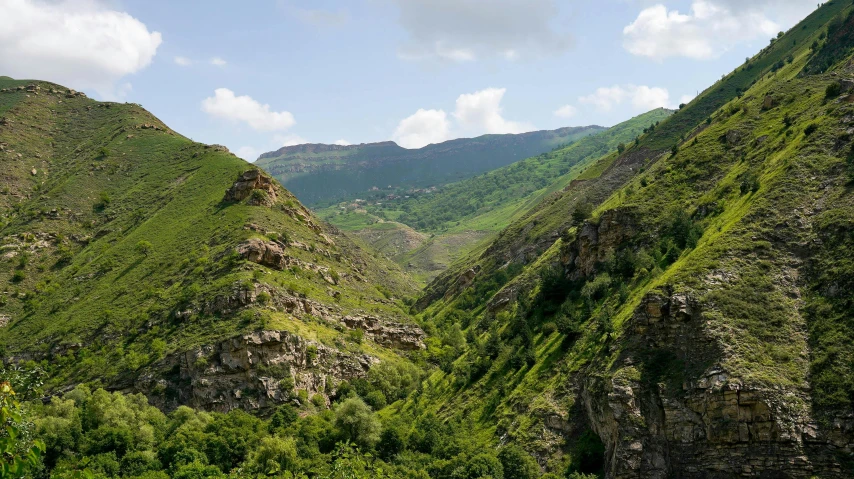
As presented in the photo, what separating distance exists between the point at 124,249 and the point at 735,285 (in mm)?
121481

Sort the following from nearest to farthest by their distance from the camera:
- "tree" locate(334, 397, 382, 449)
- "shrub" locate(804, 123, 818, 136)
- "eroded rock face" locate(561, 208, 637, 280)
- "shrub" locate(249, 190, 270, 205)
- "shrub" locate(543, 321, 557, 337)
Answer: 1. "shrub" locate(804, 123, 818, 136)
2. "tree" locate(334, 397, 382, 449)
3. "shrub" locate(543, 321, 557, 337)
4. "eroded rock face" locate(561, 208, 637, 280)
5. "shrub" locate(249, 190, 270, 205)

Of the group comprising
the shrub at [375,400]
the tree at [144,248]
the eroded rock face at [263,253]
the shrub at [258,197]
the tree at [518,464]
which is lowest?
the shrub at [375,400]

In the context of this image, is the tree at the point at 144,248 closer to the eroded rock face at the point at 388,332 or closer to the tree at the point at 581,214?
the eroded rock face at the point at 388,332

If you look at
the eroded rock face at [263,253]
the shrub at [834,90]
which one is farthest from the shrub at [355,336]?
the shrub at [834,90]

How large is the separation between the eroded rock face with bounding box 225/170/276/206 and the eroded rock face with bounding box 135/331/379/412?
49.5 metres

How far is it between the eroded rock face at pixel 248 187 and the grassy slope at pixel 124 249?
264 cm

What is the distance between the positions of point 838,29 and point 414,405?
130012 millimetres

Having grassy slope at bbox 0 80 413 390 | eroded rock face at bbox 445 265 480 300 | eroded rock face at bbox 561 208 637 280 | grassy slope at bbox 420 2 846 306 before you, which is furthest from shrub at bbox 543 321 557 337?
eroded rock face at bbox 445 265 480 300

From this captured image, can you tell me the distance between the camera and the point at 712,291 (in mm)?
55719

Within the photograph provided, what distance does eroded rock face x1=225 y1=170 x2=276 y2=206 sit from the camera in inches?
5182

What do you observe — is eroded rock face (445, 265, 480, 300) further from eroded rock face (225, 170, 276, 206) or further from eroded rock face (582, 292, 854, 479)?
eroded rock face (582, 292, 854, 479)

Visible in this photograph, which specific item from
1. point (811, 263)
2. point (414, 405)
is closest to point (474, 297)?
point (414, 405)

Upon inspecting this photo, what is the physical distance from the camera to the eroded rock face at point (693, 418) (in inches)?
1732

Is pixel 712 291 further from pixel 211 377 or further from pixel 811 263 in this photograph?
pixel 211 377
